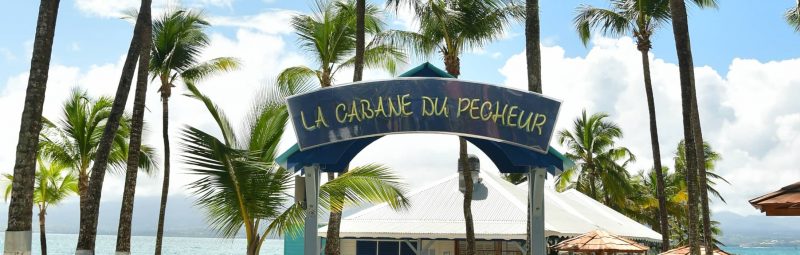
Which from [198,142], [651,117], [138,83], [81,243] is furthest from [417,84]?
[651,117]

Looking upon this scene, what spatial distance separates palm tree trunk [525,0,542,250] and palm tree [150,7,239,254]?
399 inches

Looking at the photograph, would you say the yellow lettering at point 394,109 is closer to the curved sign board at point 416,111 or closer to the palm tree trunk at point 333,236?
the curved sign board at point 416,111

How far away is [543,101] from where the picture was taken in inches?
429

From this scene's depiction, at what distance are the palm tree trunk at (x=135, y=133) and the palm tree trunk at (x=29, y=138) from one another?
255 cm

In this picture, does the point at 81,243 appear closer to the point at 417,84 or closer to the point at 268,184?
the point at 268,184

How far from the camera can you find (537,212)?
11.3 m

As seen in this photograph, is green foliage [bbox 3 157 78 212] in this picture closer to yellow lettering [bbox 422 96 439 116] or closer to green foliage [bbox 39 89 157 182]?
green foliage [bbox 39 89 157 182]

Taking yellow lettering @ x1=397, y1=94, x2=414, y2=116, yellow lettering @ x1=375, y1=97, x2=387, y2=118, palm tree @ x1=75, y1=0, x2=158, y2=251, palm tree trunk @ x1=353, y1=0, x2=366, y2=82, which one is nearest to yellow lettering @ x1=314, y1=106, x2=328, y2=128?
yellow lettering @ x1=375, y1=97, x2=387, y2=118

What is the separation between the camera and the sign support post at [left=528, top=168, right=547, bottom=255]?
11219mm

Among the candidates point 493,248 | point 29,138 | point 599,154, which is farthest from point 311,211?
point 599,154

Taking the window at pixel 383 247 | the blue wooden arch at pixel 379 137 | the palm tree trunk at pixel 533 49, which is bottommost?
the window at pixel 383 247

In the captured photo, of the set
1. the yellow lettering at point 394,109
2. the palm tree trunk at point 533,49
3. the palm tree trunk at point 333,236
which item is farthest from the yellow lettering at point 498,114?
the palm tree trunk at point 333,236

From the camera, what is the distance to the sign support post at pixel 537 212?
1122 cm

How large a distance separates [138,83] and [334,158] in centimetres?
708
